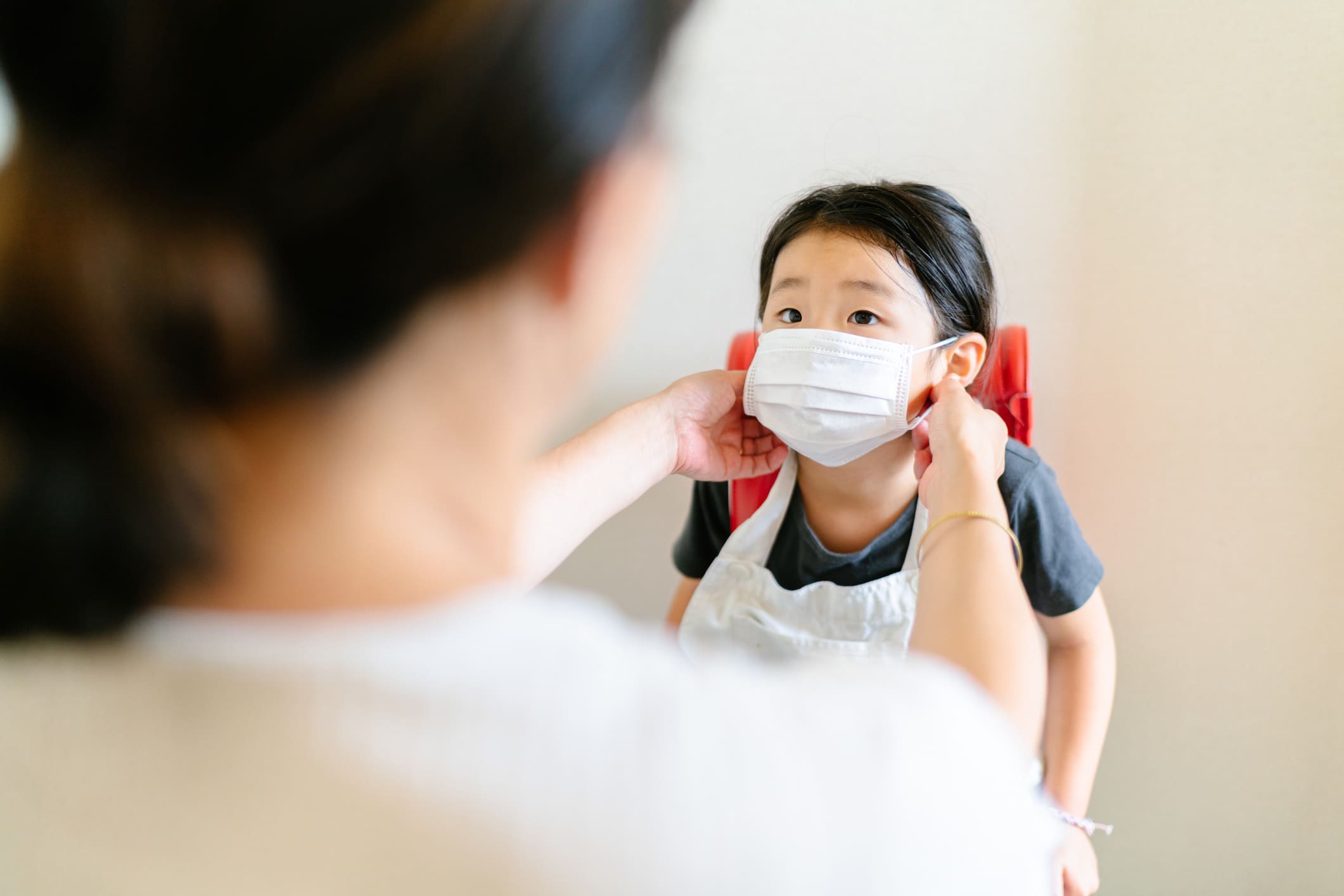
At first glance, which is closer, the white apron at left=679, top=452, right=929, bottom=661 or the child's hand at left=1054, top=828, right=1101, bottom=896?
the child's hand at left=1054, top=828, right=1101, bottom=896

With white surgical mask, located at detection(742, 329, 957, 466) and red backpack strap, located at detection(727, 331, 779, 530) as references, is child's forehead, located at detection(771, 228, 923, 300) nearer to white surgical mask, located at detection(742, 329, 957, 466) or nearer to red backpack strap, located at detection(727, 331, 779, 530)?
white surgical mask, located at detection(742, 329, 957, 466)

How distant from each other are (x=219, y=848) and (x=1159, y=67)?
141 centimetres

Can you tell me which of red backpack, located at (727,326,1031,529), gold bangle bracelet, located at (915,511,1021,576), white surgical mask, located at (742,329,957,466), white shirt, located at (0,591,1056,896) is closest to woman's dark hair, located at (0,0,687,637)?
white shirt, located at (0,591,1056,896)

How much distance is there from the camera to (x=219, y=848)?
375 millimetres

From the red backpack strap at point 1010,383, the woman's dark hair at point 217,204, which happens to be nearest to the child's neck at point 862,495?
the red backpack strap at point 1010,383

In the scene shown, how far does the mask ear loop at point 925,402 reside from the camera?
111 cm

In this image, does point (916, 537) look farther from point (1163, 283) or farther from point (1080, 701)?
point (1163, 283)

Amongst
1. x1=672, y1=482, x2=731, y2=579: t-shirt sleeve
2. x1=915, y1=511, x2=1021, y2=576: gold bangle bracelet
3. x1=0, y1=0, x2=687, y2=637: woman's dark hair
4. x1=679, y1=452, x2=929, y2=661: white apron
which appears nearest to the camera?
x1=0, y1=0, x2=687, y2=637: woman's dark hair

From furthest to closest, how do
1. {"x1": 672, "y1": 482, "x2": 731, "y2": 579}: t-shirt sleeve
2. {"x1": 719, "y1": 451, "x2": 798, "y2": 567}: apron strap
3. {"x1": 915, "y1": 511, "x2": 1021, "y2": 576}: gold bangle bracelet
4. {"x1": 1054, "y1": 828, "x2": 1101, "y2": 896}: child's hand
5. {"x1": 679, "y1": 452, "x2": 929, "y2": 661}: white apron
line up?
{"x1": 672, "y1": 482, "x2": 731, "y2": 579}: t-shirt sleeve → {"x1": 719, "y1": 451, "x2": 798, "y2": 567}: apron strap → {"x1": 679, "y1": 452, "x2": 929, "y2": 661}: white apron → {"x1": 1054, "y1": 828, "x2": 1101, "y2": 896}: child's hand → {"x1": 915, "y1": 511, "x2": 1021, "y2": 576}: gold bangle bracelet

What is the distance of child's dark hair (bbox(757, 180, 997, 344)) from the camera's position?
1.14 meters

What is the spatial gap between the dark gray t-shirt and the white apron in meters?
0.03

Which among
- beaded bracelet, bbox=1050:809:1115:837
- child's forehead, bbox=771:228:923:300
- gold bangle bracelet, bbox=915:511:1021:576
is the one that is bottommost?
beaded bracelet, bbox=1050:809:1115:837

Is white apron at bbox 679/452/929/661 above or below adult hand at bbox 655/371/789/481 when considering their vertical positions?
below

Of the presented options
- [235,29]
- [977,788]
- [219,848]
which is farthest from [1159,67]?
[219,848]
